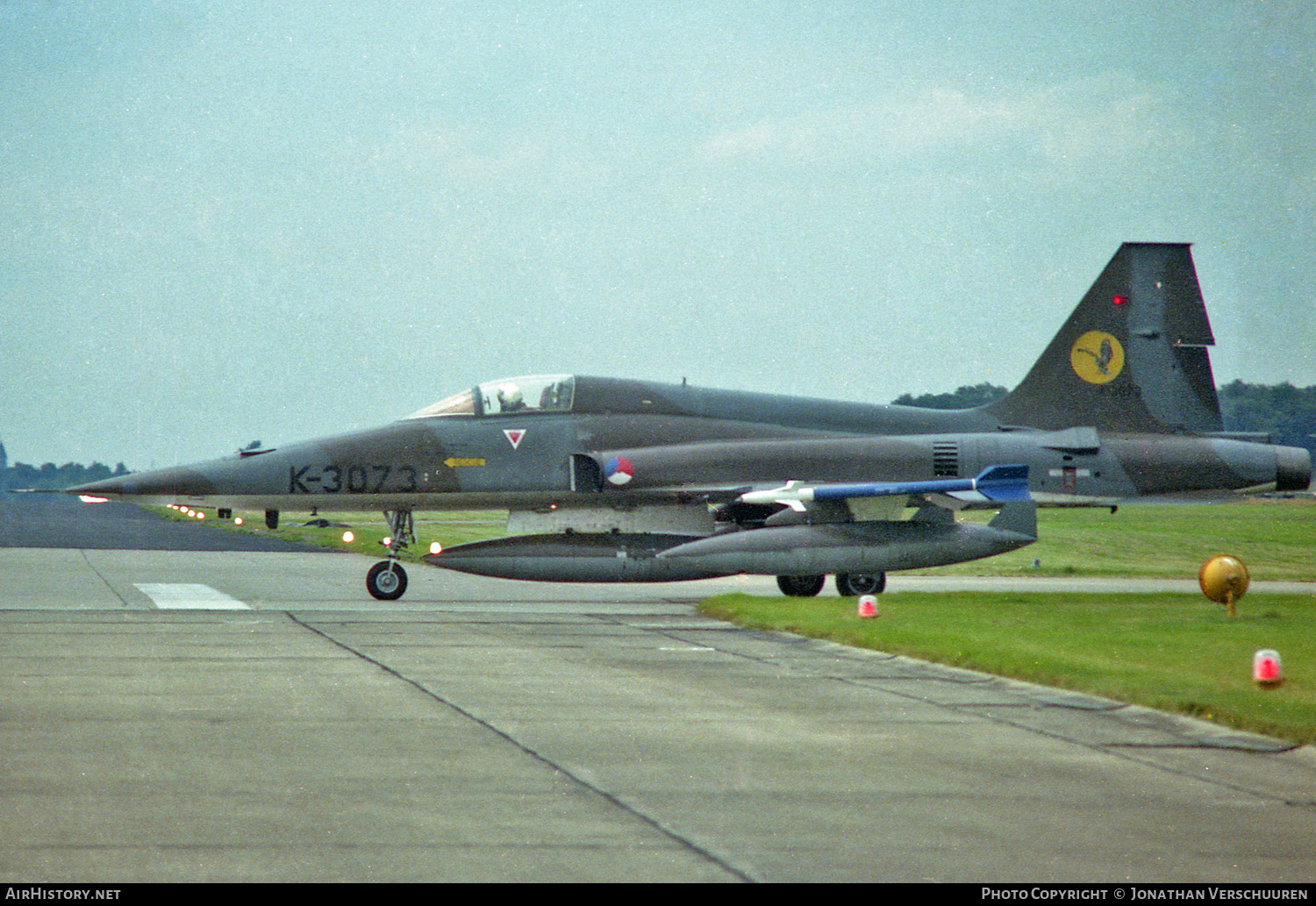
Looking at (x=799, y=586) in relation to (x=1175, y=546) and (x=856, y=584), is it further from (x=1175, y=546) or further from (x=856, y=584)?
(x=1175, y=546)

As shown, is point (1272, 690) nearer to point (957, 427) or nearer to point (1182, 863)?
point (1182, 863)

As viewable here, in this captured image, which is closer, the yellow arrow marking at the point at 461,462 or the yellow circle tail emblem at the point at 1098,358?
the yellow arrow marking at the point at 461,462

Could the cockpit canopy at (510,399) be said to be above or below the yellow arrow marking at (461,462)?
above

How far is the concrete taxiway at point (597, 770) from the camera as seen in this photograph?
574cm

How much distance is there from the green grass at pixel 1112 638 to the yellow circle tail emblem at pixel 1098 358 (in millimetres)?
4283

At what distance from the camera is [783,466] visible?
72.7 feet

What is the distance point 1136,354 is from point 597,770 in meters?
18.6

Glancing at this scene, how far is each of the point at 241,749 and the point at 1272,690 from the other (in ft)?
25.7

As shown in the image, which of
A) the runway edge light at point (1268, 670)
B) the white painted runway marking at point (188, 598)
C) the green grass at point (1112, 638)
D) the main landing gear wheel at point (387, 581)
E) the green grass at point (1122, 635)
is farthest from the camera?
the main landing gear wheel at point (387, 581)

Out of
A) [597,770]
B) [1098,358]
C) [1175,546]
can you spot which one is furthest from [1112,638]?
[1175,546]

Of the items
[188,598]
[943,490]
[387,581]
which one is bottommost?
[188,598]

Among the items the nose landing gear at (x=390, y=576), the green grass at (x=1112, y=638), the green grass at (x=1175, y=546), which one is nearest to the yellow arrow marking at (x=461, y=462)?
the nose landing gear at (x=390, y=576)

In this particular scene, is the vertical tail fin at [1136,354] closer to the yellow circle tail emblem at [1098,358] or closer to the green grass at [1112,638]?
the yellow circle tail emblem at [1098,358]

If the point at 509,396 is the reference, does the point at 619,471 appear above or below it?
below
